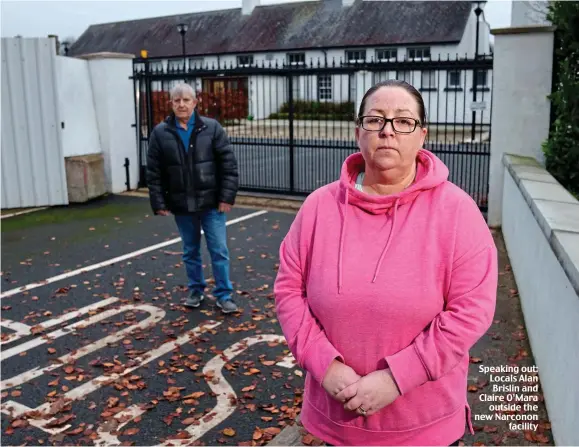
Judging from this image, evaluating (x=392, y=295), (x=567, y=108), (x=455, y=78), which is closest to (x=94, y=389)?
(x=392, y=295)

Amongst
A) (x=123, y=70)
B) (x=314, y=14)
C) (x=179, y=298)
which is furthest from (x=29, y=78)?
(x=314, y=14)

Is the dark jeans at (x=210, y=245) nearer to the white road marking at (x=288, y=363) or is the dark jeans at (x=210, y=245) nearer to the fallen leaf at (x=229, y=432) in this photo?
the white road marking at (x=288, y=363)

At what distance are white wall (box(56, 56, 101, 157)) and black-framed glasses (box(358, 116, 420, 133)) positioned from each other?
394 inches

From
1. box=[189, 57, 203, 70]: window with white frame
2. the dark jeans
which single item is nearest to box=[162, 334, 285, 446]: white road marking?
the dark jeans

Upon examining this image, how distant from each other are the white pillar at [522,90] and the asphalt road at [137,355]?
366 cm

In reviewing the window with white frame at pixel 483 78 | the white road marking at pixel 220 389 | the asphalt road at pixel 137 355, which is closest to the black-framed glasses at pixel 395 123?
the asphalt road at pixel 137 355

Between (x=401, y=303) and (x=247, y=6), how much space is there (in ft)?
158

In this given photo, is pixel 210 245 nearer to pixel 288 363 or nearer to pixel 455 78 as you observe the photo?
pixel 288 363

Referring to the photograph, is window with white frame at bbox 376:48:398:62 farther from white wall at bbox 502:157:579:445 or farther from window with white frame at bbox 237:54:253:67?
white wall at bbox 502:157:579:445

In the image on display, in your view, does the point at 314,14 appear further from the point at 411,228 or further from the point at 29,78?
the point at 411,228

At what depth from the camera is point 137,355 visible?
16.3 feet

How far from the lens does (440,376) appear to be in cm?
212

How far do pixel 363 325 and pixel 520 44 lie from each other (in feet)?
24.1

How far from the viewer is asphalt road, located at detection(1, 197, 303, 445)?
3938 mm
